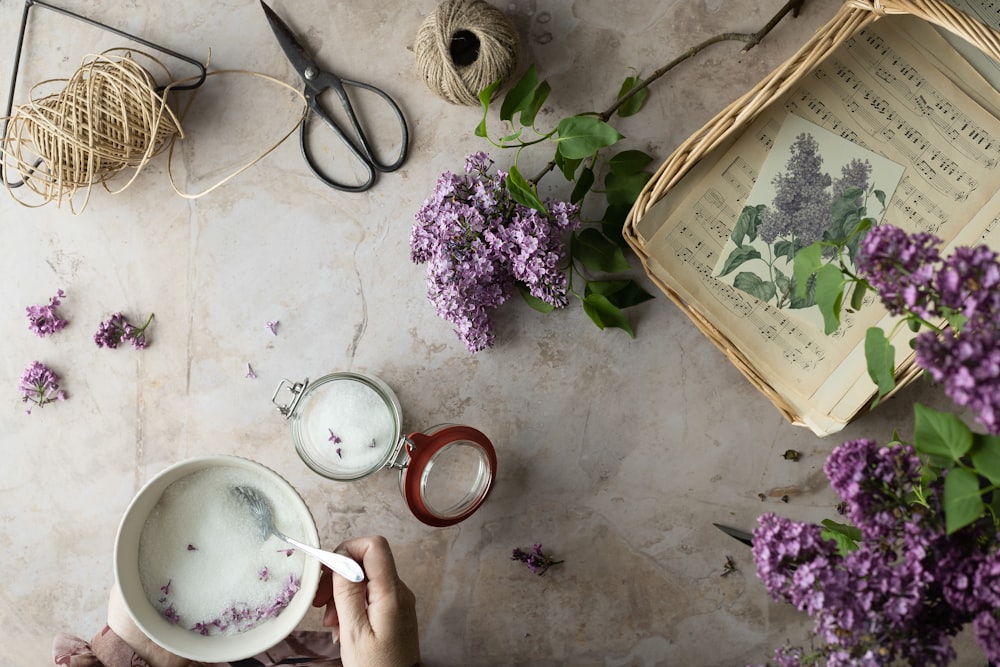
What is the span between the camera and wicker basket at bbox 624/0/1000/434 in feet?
2.97

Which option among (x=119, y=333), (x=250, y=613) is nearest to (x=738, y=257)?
(x=250, y=613)

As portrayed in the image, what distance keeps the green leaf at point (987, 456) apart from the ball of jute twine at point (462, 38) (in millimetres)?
739

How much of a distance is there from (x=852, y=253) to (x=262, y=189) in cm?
87

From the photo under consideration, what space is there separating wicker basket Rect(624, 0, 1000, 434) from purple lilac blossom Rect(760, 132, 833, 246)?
0.29ft

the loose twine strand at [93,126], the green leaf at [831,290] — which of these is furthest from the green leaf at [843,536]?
the loose twine strand at [93,126]

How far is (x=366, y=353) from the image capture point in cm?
119

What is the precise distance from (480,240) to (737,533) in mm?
573

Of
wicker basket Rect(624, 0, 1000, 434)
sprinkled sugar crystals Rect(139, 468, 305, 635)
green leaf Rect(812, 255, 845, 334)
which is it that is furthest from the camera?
sprinkled sugar crystals Rect(139, 468, 305, 635)

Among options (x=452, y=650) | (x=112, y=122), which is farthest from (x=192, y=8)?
(x=452, y=650)

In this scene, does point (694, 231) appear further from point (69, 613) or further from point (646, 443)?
point (69, 613)

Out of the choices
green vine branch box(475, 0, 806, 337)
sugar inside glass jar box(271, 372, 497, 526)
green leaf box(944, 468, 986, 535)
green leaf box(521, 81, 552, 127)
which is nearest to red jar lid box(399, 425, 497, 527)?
sugar inside glass jar box(271, 372, 497, 526)

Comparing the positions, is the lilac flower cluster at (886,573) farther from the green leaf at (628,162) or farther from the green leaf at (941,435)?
the green leaf at (628,162)

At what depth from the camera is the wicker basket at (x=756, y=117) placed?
2.97 ft

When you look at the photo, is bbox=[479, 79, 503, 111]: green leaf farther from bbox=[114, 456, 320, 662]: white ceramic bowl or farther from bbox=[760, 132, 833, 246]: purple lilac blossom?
bbox=[114, 456, 320, 662]: white ceramic bowl
